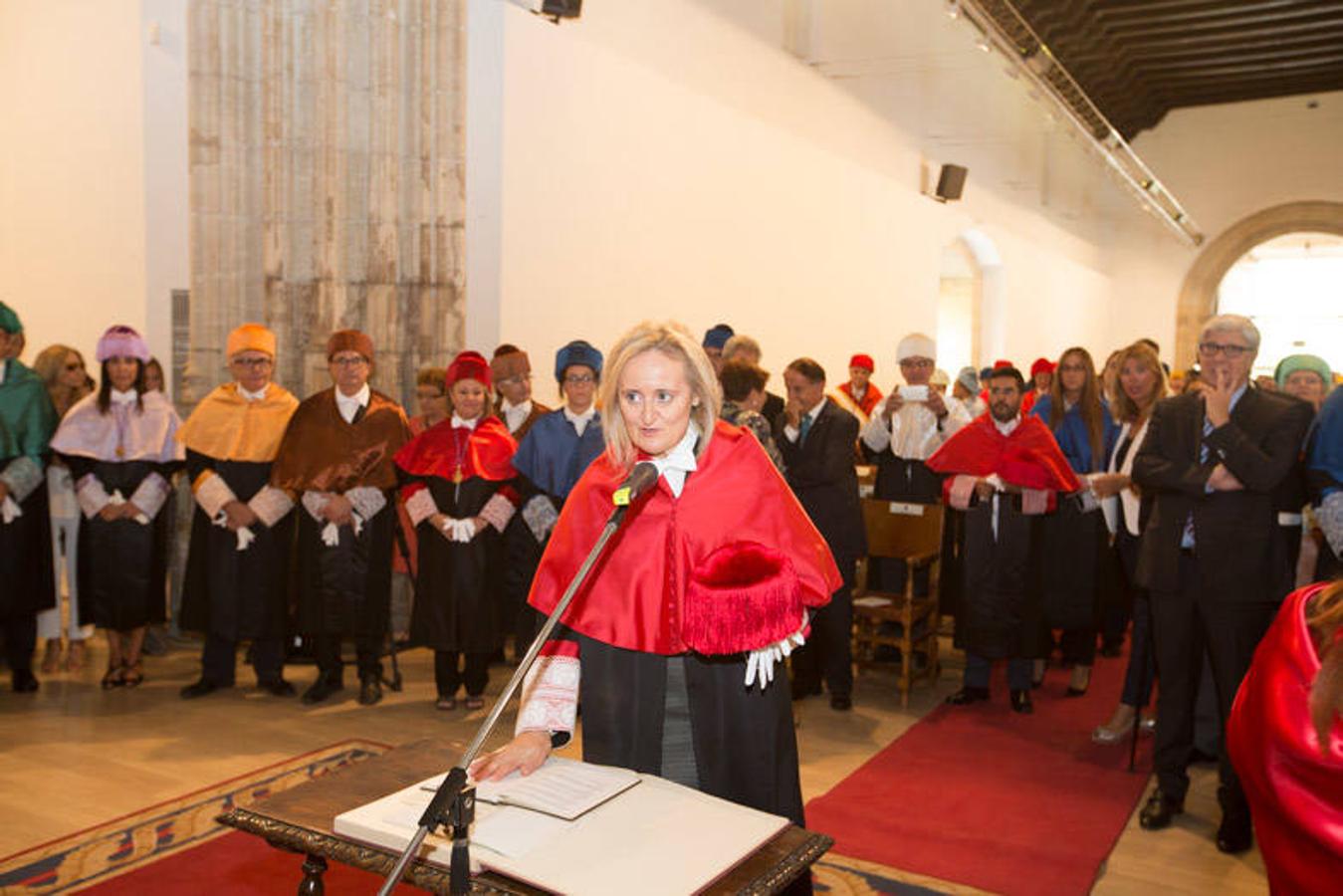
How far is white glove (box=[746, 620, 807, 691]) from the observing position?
7.27ft

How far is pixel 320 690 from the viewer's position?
544 cm

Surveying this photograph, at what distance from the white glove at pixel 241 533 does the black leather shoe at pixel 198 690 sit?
2.32 feet

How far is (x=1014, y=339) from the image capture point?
51.6ft

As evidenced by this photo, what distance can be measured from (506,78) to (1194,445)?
458 centimetres

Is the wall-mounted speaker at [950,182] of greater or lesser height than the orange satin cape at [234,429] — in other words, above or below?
above

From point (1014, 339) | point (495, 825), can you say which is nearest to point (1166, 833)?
point (495, 825)

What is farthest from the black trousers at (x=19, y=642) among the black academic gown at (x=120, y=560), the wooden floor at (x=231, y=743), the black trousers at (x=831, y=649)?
the black trousers at (x=831, y=649)

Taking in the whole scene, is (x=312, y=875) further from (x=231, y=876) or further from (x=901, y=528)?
(x=901, y=528)

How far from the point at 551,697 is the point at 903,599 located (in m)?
4.01

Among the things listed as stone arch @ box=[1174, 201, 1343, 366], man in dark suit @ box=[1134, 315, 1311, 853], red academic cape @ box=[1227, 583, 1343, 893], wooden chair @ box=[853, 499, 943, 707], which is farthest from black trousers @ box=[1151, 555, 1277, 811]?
stone arch @ box=[1174, 201, 1343, 366]

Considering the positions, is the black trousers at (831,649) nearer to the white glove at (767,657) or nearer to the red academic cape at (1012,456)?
the red academic cape at (1012,456)

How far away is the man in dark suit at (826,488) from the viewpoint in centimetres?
550

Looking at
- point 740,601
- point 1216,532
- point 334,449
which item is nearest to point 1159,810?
point 1216,532

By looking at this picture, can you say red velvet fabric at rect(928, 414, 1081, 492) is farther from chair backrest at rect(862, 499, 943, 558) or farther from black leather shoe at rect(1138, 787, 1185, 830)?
black leather shoe at rect(1138, 787, 1185, 830)
